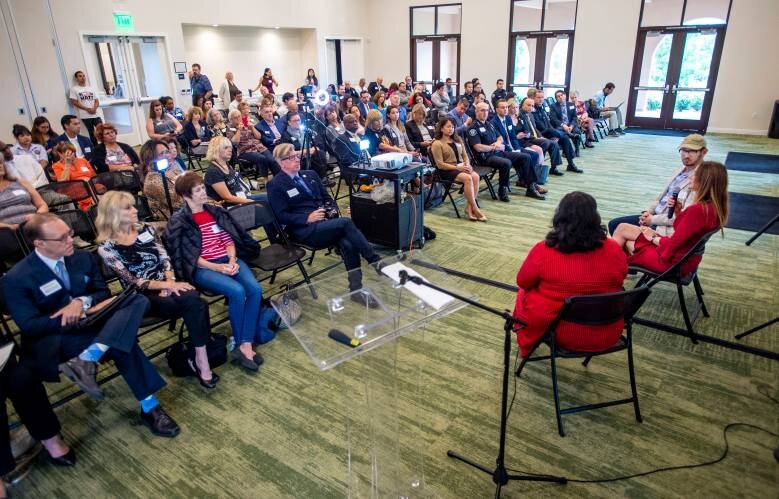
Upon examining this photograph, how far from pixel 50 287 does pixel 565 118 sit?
840 centimetres

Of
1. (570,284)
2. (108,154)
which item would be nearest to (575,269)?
(570,284)

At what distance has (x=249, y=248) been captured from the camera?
3.36 metres

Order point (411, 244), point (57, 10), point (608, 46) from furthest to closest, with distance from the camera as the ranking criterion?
1. point (608, 46)
2. point (57, 10)
3. point (411, 244)

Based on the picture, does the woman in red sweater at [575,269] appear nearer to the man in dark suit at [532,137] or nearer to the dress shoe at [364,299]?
the dress shoe at [364,299]

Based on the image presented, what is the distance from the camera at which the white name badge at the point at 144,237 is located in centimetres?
288

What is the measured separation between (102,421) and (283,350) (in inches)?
42.2

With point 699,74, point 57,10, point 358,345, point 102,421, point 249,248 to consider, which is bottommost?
point 102,421

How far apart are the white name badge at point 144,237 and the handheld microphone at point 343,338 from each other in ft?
5.97

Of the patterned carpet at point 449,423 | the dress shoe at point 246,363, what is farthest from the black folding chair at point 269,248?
the dress shoe at point 246,363

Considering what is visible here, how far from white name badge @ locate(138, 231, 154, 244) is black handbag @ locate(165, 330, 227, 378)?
2.10 ft

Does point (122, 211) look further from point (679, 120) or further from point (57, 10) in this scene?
point (679, 120)

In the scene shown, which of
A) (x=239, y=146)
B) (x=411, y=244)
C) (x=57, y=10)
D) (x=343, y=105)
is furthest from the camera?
(x=343, y=105)

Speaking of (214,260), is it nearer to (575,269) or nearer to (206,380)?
(206,380)

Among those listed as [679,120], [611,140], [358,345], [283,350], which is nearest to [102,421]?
[283,350]
